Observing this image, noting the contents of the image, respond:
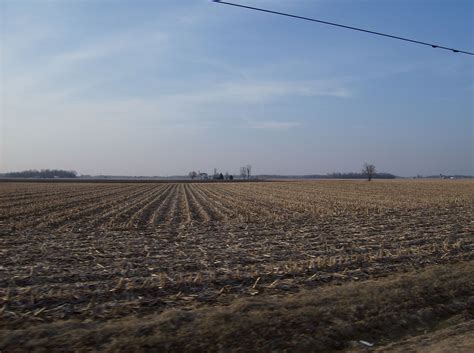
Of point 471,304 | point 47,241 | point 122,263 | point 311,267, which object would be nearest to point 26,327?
point 122,263

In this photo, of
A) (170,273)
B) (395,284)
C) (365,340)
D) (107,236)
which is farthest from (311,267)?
(107,236)

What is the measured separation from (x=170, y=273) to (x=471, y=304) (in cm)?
626

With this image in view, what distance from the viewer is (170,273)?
34.2 feet

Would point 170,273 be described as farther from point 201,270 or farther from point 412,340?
point 412,340

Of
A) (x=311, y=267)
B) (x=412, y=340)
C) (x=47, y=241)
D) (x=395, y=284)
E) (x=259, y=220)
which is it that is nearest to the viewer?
(x=412, y=340)

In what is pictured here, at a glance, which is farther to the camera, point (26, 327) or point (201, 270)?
point (201, 270)

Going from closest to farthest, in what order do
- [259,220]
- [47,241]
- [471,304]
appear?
[471,304] < [47,241] < [259,220]

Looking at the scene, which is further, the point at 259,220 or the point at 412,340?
the point at 259,220

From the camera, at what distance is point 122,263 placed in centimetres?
1173

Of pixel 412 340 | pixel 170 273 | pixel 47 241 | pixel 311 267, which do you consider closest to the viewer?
pixel 412 340

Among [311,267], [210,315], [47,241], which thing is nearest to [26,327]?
[210,315]

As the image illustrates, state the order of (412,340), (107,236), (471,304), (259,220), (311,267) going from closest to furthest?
(412,340), (471,304), (311,267), (107,236), (259,220)

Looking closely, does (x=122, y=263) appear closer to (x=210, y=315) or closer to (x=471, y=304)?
(x=210, y=315)

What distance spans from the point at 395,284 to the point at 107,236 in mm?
11686
